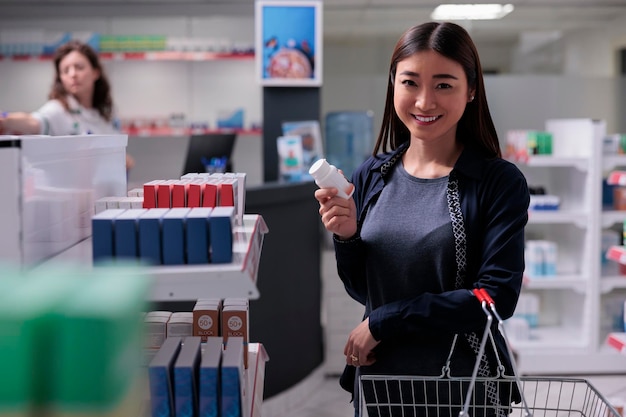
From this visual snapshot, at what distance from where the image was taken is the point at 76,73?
398cm

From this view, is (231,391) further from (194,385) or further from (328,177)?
(328,177)

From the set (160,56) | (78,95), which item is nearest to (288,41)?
(78,95)

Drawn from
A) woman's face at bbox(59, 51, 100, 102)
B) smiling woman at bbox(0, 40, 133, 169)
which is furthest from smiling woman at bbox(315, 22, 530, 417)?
woman's face at bbox(59, 51, 100, 102)

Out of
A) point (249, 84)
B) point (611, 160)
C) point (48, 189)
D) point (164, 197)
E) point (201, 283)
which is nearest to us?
point (201, 283)

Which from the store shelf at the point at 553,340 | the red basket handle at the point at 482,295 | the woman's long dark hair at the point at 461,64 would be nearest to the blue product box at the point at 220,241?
the red basket handle at the point at 482,295

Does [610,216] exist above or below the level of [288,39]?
below

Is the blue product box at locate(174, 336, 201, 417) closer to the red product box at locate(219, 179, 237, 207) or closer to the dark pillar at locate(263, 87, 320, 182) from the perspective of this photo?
the red product box at locate(219, 179, 237, 207)

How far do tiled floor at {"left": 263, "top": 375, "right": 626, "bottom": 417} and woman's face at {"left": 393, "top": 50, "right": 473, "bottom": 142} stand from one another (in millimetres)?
2997

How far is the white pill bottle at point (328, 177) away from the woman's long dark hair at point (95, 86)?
2751mm

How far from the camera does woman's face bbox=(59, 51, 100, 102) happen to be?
13.1 feet

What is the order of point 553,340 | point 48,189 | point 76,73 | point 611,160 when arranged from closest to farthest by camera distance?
point 48,189 → point 76,73 → point 611,160 → point 553,340

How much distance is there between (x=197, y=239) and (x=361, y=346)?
662mm

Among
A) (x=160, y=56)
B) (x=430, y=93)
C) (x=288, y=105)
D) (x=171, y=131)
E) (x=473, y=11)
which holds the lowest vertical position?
(x=430, y=93)

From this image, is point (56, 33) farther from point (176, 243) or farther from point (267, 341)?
point (176, 243)
